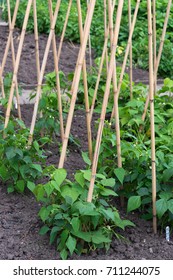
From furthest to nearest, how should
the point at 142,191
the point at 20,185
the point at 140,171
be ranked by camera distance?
the point at 20,185 < the point at 140,171 < the point at 142,191

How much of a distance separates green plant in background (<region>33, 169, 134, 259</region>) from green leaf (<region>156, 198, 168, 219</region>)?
0.18 m

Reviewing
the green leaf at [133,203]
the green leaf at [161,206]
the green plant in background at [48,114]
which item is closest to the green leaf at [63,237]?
the green leaf at [133,203]

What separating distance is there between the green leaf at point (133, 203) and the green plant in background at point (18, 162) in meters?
0.68

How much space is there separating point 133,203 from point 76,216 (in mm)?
499

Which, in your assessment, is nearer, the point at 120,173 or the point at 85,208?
the point at 85,208

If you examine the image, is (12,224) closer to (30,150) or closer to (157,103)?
(30,150)

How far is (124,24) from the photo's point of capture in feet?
29.7

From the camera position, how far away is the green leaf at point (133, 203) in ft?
13.1

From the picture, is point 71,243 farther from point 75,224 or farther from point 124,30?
point 124,30

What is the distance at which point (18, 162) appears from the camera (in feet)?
14.5

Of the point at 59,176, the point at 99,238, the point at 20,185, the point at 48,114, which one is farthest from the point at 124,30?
the point at 99,238

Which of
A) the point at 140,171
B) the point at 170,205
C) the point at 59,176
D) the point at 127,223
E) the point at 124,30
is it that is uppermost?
the point at 124,30

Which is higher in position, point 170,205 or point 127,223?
point 170,205

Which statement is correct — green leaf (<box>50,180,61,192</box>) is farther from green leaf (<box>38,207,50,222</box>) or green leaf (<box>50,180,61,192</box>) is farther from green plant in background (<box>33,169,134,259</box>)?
green leaf (<box>38,207,50,222</box>)
